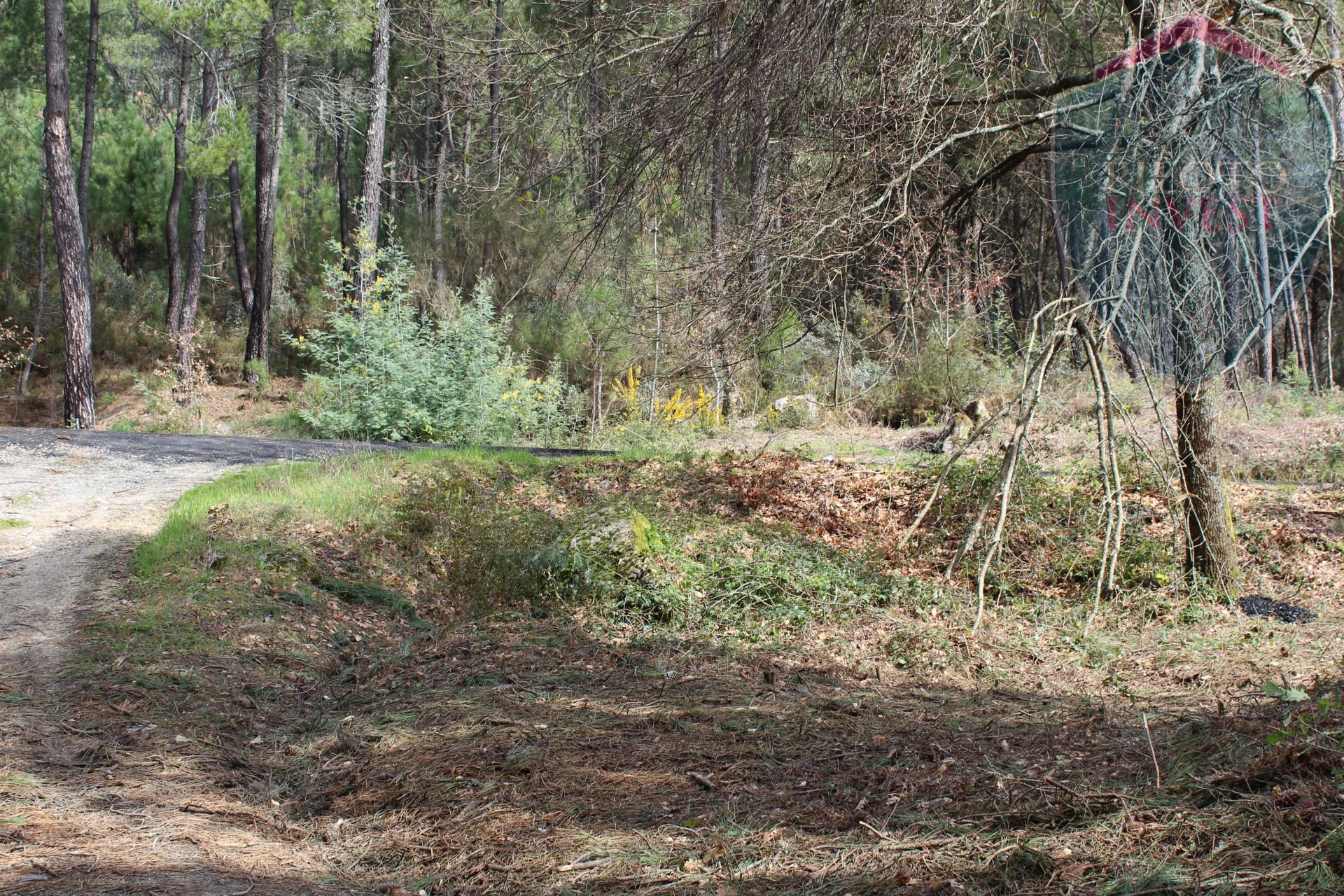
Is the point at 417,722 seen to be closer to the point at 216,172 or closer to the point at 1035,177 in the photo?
the point at 1035,177

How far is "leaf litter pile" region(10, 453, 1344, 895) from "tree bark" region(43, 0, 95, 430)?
28.0 feet

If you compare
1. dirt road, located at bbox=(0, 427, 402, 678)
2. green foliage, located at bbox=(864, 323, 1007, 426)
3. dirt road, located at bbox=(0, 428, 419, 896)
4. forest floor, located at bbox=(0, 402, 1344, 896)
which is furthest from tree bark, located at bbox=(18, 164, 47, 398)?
green foliage, located at bbox=(864, 323, 1007, 426)

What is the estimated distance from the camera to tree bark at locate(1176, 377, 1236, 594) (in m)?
6.33

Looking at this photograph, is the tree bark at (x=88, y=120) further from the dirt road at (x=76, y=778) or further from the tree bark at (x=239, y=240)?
the dirt road at (x=76, y=778)

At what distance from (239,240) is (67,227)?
10.9 m

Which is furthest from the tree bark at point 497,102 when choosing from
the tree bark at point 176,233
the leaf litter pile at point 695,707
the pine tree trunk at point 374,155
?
the tree bark at point 176,233

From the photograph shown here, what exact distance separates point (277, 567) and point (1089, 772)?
4827mm

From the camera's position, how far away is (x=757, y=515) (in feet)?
25.3

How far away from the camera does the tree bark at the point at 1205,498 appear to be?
633 cm

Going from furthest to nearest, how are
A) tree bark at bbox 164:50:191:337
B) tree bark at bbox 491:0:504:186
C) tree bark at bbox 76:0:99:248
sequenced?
tree bark at bbox 164:50:191:337 → tree bark at bbox 76:0:99:248 → tree bark at bbox 491:0:504:186

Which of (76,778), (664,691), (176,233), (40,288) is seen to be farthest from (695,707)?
(40,288)

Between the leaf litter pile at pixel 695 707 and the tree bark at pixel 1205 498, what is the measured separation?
1.06 feet

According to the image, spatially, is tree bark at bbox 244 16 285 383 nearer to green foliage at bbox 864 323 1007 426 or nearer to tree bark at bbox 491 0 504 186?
green foliage at bbox 864 323 1007 426

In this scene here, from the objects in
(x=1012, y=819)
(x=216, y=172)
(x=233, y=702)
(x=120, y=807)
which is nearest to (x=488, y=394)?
(x=216, y=172)
